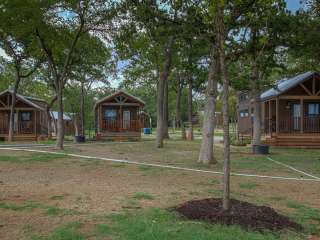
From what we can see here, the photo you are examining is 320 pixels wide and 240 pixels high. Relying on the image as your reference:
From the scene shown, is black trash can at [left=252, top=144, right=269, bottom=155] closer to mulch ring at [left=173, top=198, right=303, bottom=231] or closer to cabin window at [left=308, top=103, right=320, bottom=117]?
cabin window at [left=308, top=103, right=320, bottom=117]

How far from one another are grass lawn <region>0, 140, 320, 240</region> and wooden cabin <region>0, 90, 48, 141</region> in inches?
776

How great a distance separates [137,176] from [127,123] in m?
23.7

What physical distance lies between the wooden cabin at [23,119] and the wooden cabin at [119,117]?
4.56 m

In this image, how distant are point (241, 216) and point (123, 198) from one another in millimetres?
2551

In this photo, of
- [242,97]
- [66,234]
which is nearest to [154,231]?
[66,234]

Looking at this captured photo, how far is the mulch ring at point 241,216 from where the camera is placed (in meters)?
5.89

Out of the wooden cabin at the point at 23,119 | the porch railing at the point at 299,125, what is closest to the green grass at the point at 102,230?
the porch railing at the point at 299,125

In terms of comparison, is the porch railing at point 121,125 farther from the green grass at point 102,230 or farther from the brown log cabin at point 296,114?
the green grass at point 102,230

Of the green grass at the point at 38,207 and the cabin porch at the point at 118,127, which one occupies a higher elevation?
the cabin porch at the point at 118,127

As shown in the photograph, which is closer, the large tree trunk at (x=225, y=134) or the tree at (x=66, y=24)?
the large tree trunk at (x=225, y=134)

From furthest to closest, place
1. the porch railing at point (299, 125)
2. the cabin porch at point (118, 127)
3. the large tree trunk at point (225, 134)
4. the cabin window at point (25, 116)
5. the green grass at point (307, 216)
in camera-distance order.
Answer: the cabin window at point (25, 116)
the cabin porch at point (118, 127)
the porch railing at point (299, 125)
the large tree trunk at point (225, 134)
the green grass at point (307, 216)

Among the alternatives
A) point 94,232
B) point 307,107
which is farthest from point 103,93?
point 94,232

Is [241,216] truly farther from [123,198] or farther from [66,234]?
[123,198]

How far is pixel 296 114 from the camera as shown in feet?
93.1
